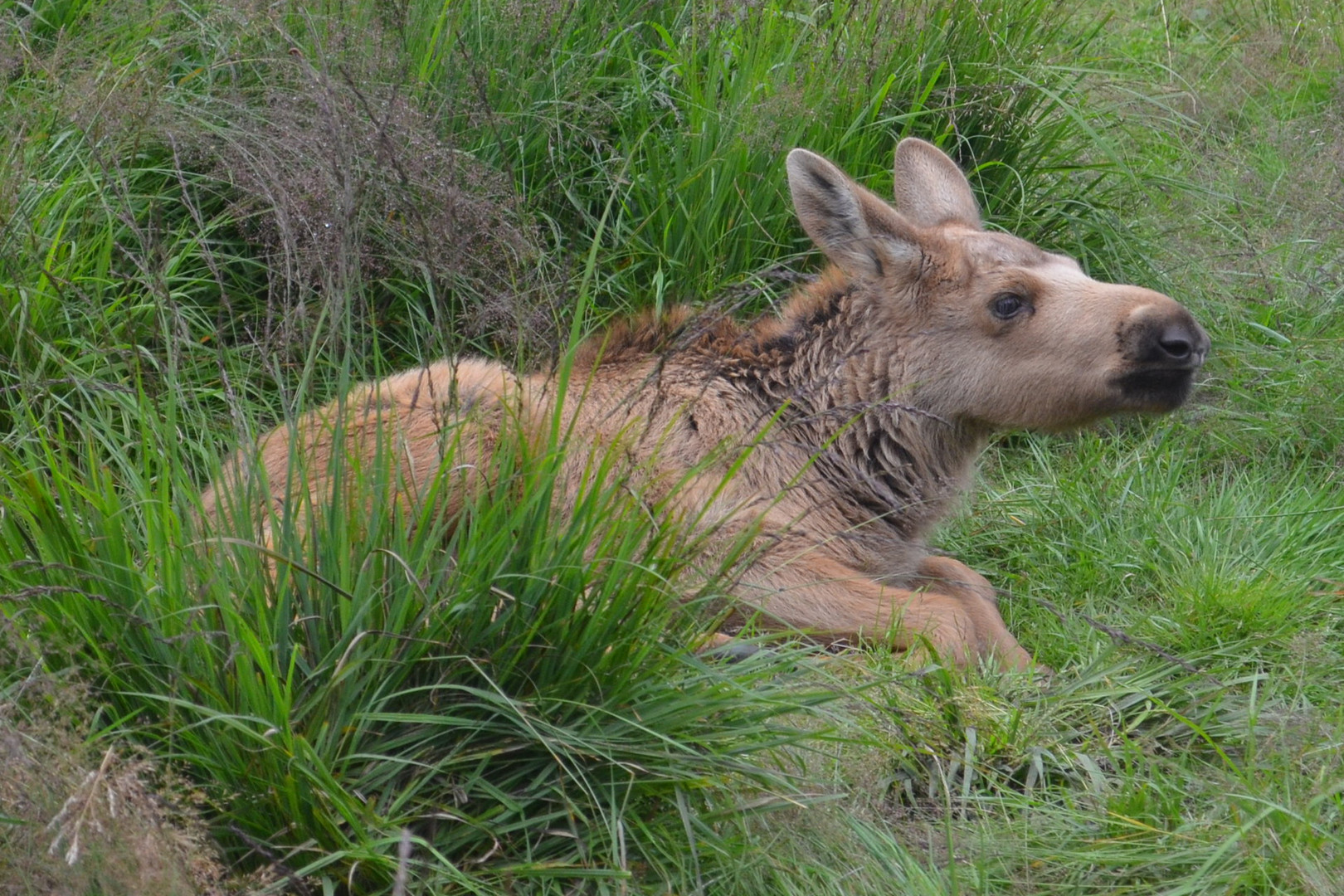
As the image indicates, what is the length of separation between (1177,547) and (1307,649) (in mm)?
922

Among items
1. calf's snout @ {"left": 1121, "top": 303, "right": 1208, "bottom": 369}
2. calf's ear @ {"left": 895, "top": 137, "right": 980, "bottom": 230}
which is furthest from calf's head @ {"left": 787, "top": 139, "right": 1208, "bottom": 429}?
calf's ear @ {"left": 895, "top": 137, "right": 980, "bottom": 230}

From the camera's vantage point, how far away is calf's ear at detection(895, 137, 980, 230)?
20.5 feet

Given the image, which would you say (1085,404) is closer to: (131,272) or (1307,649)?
(1307,649)

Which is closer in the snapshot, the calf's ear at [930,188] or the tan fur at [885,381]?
the tan fur at [885,381]

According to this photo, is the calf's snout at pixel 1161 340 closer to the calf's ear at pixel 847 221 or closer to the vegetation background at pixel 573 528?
the vegetation background at pixel 573 528

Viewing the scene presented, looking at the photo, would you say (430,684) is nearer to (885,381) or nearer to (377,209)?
(377,209)

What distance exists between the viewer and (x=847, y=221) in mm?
5746

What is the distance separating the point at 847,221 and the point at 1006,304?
2.18ft

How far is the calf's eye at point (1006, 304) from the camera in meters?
5.62

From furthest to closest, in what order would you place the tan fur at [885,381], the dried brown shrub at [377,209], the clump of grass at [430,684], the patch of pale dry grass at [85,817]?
the tan fur at [885,381], the dried brown shrub at [377,209], the clump of grass at [430,684], the patch of pale dry grass at [85,817]

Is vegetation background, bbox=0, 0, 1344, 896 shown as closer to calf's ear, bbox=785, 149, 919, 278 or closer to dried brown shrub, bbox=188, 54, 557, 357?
dried brown shrub, bbox=188, 54, 557, 357

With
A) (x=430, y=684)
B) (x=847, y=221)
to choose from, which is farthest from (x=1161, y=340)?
(x=430, y=684)

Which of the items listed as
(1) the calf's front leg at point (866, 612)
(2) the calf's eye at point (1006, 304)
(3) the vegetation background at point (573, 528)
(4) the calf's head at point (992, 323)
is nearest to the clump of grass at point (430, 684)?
(3) the vegetation background at point (573, 528)

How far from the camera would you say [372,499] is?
367 cm
